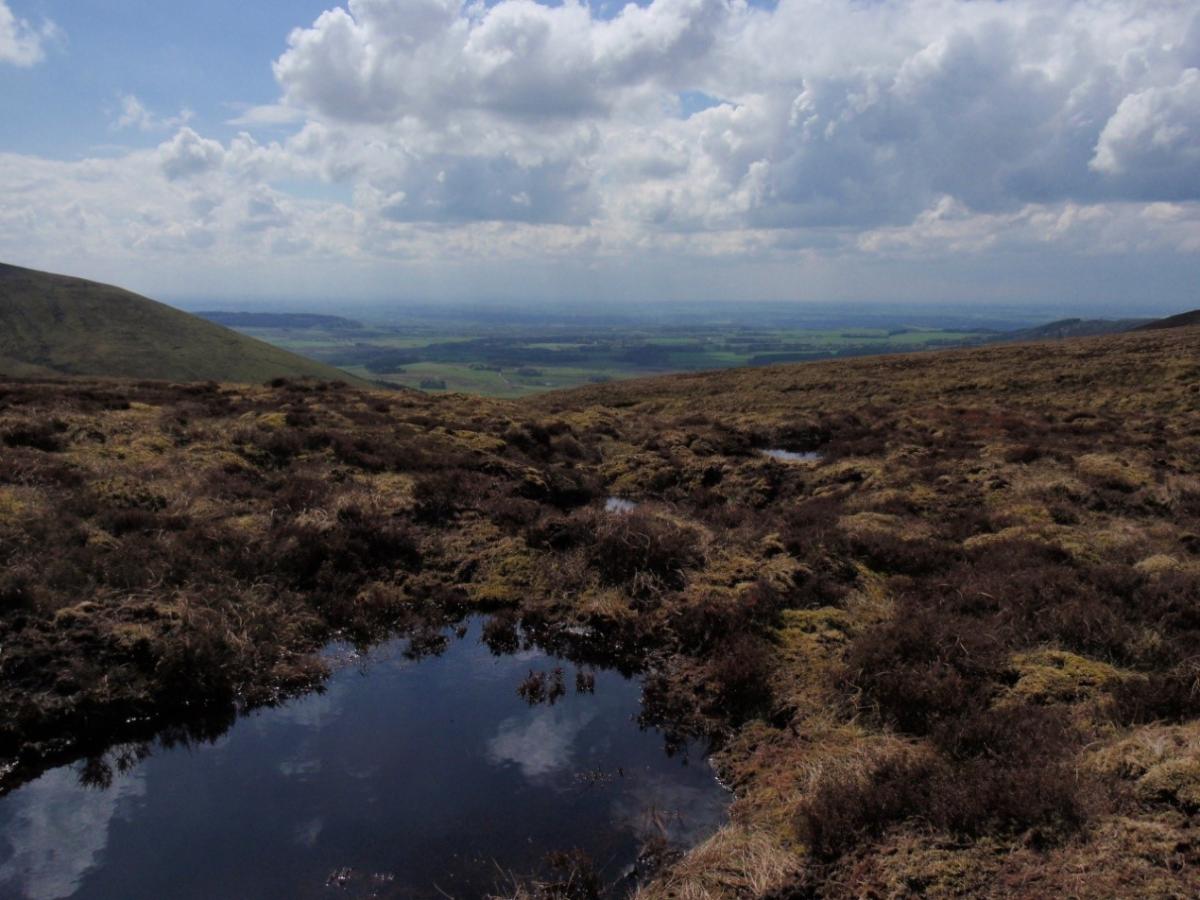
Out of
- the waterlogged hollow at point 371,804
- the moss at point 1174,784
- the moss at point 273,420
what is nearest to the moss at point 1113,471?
the moss at point 1174,784

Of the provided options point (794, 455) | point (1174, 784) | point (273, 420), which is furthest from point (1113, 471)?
point (273, 420)

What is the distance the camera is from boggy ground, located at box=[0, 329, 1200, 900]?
7.88 m

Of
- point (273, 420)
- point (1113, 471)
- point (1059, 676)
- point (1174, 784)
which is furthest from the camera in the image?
point (273, 420)

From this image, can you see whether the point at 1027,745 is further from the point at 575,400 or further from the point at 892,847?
the point at 575,400

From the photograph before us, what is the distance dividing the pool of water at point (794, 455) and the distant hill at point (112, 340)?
265 feet

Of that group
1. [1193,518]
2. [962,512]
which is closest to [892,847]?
[962,512]

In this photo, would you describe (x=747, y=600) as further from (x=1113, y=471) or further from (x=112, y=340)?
(x=112, y=340)

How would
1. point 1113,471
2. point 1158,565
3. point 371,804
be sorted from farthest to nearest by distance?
1. point 1113,471
2. point 1158,565
3. point 371,804

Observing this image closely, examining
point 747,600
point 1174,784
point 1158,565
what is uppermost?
point 1158,565

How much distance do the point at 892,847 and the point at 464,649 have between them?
875 cm

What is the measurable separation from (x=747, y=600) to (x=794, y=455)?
16207mm

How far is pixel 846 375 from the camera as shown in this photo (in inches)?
2010

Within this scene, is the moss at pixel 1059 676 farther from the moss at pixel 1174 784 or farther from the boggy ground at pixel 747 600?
the moss at pixel 1174 784

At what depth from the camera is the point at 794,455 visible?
96.3 ft
